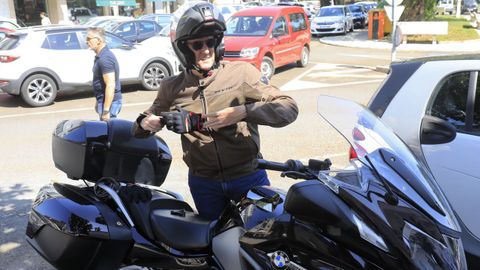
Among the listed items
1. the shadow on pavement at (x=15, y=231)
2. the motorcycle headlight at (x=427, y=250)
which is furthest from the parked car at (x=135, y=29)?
the motorcycle headlight at (x=427, y=250)

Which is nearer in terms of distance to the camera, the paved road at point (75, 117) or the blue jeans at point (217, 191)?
the blue jeans at point (217, 191)

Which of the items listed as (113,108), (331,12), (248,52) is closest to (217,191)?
(113,108)

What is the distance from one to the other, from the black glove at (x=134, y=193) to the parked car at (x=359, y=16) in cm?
3300

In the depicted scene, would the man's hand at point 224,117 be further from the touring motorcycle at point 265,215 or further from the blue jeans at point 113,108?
the blue jeans at point 113,108

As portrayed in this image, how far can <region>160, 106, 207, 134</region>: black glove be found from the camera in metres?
2.14

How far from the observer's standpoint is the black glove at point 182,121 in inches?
84.4

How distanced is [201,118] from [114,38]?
11007 mm

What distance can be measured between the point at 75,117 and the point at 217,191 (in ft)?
25.6

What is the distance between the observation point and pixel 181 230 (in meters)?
2.38

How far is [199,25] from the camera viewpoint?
8.11ft

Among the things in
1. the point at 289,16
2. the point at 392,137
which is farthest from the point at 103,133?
the point at 289,16

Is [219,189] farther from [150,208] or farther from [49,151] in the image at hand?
[49,151]

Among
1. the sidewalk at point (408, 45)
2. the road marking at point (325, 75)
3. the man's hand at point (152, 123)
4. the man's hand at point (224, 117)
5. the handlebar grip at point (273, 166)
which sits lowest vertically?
the sidewalk at point (408, 45)

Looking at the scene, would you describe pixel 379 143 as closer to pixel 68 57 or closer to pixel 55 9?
pixel 68 57
